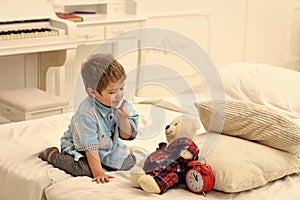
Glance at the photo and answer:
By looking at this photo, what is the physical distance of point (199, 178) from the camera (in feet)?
7.52

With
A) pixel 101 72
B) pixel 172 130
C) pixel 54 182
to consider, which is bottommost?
pixel 54 182

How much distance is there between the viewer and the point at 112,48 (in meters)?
4.21

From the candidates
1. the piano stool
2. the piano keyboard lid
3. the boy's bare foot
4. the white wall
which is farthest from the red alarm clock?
the white wall

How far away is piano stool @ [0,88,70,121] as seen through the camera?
361 cm

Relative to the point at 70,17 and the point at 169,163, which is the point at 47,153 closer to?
the point at 169,163

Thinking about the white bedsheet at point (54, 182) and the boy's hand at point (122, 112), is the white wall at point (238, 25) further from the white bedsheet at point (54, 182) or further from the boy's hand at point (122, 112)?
the boy's hand at point (122, 112)

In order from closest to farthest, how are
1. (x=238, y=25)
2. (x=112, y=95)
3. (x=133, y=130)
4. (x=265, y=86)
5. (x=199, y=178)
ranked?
(x=199, y=178) → (x=112, y=95) → (x=133, y=130) → (x=265, y=86) → (x=238, y=25)

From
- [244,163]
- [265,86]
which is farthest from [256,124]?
[265,86]

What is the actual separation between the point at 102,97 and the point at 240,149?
Result: 21.7 inches

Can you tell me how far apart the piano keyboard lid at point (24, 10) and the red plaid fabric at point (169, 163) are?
5.57 feet

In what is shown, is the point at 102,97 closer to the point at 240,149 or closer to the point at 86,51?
the point at 240,149

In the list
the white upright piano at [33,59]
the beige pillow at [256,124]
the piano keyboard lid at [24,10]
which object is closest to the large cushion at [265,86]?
the beige pillow at [256,124]

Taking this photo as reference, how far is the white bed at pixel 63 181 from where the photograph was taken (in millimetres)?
2284

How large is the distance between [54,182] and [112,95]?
0.37 metres
